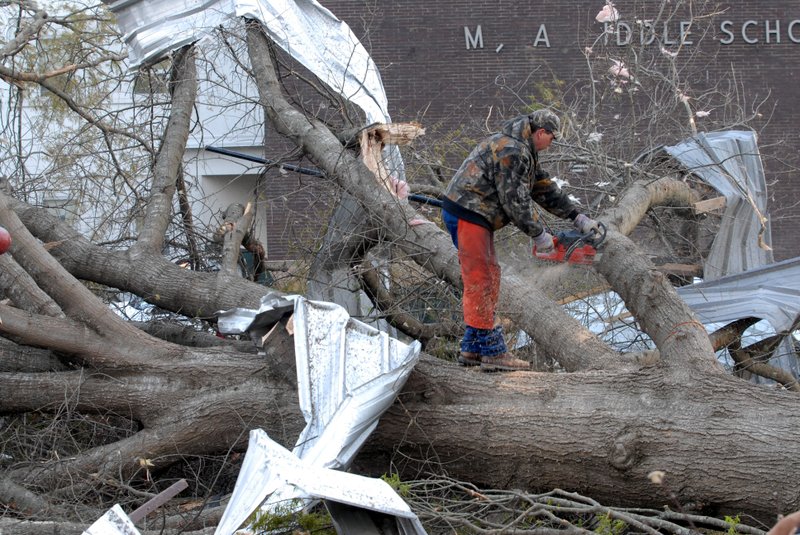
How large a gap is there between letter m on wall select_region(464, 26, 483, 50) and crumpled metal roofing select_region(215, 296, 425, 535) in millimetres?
12817

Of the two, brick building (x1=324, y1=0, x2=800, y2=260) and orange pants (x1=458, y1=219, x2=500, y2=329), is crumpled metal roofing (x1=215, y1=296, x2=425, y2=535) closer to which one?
orange pants (x1=458, y1=219, x2=500, y2=329)

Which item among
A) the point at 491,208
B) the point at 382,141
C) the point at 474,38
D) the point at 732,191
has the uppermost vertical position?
the point at 474,38

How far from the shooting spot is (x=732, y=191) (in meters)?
7.92

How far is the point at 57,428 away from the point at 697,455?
3.56 metres

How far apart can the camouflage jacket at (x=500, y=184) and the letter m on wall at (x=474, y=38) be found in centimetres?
1225

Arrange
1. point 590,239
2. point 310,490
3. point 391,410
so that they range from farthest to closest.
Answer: point 590,239
point 391,410
point 310,490

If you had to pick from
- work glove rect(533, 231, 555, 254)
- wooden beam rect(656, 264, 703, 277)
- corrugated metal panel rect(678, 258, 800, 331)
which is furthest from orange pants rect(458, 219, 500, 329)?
wooden beam rect(656, 264, 703, 277)

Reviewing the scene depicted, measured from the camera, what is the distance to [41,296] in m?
5.45

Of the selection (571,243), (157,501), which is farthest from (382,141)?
(157,501)

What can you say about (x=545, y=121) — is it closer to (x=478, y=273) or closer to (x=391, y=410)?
(x=478, y=273)

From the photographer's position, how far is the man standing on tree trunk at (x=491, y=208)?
4941 millimetres

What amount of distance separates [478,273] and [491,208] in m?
0.36

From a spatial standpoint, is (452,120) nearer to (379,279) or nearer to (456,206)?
(379,279)

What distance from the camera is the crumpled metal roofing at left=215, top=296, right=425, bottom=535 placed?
11.5 feet
